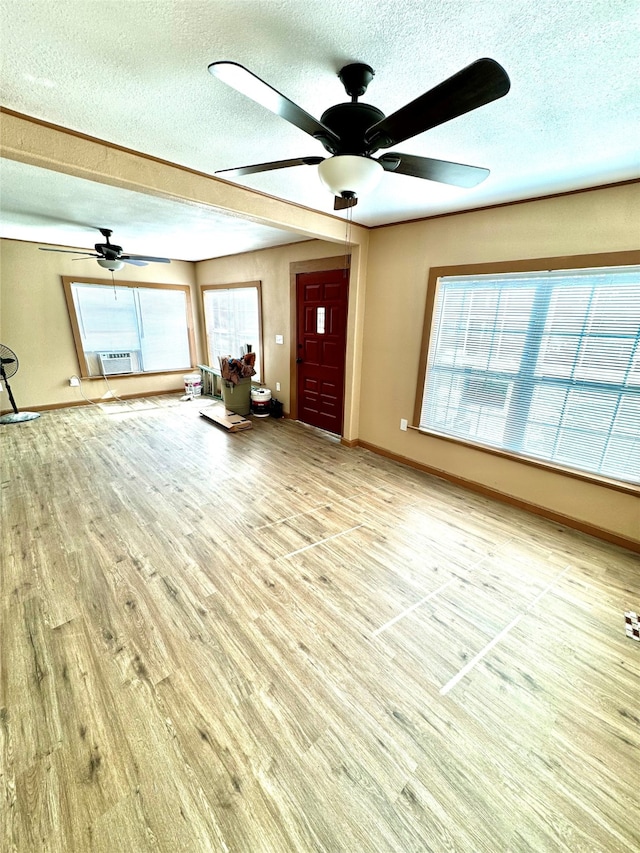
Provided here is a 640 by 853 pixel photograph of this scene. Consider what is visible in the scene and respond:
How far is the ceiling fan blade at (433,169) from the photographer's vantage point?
4.61ft

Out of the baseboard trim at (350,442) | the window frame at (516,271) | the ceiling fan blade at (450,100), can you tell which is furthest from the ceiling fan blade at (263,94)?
the baseboard trim at (350,442)

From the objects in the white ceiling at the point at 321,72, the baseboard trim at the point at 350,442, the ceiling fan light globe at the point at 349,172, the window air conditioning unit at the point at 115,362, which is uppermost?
the white ceiling at the point at 321,72

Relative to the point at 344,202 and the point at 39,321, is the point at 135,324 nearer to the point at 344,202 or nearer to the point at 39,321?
the point at 39,321

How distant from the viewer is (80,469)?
11.3 ft

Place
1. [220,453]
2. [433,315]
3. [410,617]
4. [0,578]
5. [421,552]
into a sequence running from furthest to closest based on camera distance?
[220,453], [433,315], [421,552], [0,578], [410,617]

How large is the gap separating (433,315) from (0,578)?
3892mm

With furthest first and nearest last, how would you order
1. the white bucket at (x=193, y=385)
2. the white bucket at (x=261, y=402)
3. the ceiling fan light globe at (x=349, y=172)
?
the white bucket at (x=193, y=385)
the white bucket at (x=261, y=402)
the ceiling fan light globe at (x=349, y=172)

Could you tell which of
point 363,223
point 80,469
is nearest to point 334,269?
point 363,223

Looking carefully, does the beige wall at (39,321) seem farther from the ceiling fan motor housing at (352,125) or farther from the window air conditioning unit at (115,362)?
the ceiling fan motor housing at (352,125)

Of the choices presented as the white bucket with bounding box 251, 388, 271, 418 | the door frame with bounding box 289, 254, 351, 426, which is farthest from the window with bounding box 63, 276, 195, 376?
the door frame with bounding box 289, 254, 351, 426

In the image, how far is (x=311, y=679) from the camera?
149 centimetres

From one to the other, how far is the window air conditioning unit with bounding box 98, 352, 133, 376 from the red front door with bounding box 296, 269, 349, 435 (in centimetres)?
354

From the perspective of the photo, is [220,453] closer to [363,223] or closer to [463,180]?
[363,223]

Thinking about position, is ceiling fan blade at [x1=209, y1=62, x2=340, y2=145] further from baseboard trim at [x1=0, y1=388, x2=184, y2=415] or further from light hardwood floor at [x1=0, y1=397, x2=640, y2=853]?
baseboard trim at [x1=0, y1=388, x2=184, y2=415]
